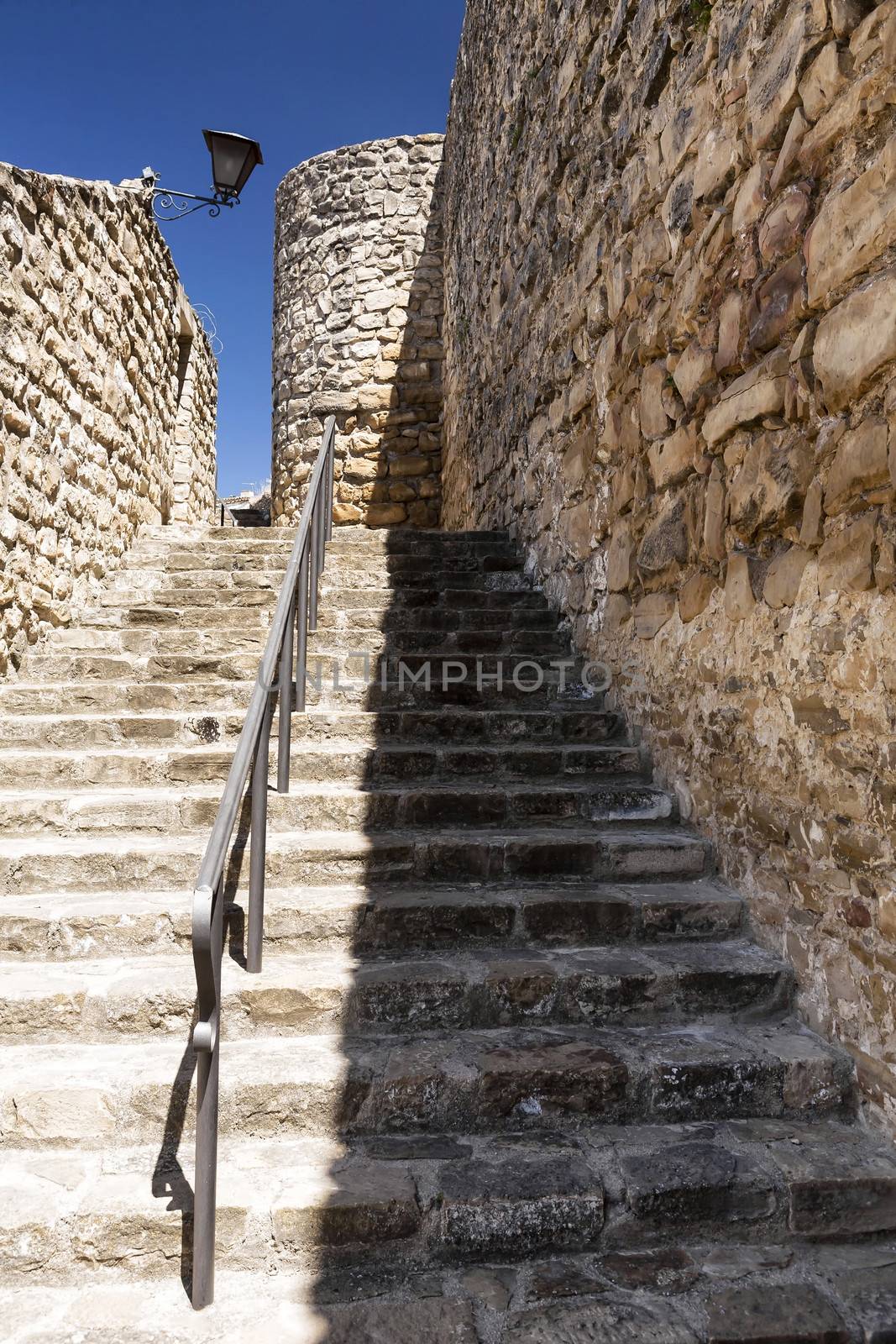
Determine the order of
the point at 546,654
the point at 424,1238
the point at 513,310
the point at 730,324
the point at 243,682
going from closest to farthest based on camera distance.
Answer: the point at 424,1238, the point at 730,324, the point at 243,682, the point at 546,654, the point at 513,310

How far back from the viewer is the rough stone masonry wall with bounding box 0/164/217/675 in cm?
351

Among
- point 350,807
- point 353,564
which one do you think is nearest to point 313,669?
point 350,807

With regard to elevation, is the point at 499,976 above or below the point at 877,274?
below

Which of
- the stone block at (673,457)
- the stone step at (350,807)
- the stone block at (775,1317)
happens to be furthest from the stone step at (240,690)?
the stone block at (775,1317)

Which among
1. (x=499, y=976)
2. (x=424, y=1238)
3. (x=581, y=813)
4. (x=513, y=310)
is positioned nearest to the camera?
(x=424, y=1238)

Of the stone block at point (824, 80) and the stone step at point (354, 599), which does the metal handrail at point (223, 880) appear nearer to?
the stone step at point (354, 599)

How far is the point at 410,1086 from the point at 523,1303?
0.46 metres

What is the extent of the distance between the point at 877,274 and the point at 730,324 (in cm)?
65

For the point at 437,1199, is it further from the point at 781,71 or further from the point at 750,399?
the point at 781,71

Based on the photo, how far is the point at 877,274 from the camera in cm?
180

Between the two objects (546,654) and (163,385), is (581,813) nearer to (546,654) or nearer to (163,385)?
(546,654)

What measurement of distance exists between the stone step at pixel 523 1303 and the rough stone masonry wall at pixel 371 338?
6.85 m

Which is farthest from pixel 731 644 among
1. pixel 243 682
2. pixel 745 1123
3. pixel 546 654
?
pixel 243 682

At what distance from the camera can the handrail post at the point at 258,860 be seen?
7.04 feet
